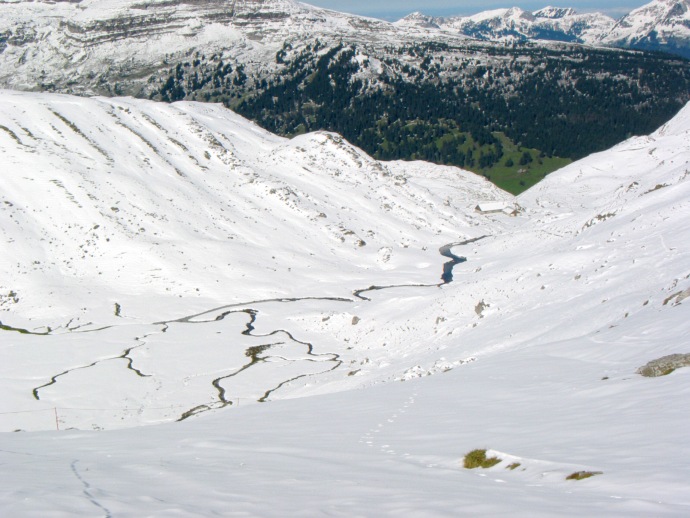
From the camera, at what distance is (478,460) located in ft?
43.9

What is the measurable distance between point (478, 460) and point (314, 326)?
149ft

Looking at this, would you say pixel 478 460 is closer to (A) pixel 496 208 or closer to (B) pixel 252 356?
→ (B) pixel 252 356

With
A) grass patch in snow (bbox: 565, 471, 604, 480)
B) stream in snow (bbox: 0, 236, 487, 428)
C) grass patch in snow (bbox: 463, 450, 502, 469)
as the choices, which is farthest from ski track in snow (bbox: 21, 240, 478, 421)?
grass patch in snow (bbox: 565, 471, 604, 480)

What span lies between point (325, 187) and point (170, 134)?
27.1 m

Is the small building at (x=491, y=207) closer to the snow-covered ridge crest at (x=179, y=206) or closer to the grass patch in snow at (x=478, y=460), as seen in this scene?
the snow-covered ridge crest at (x=179, y=206)

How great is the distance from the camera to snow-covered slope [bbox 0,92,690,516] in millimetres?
11969

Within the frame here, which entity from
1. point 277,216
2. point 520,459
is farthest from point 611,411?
point 277,216

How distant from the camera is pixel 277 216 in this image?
9175 cm

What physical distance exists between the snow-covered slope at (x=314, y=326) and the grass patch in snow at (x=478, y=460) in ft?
0.60

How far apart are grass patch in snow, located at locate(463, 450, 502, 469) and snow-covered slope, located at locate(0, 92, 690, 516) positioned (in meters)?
0.18

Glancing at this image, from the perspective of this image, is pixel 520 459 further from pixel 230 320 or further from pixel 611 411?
pixel 230 320

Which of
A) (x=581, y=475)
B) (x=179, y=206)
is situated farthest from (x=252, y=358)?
(x=179, y=206)

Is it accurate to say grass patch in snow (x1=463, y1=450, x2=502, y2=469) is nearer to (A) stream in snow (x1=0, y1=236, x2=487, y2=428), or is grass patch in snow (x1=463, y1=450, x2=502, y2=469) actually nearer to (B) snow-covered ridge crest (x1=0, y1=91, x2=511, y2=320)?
(A) stream in snow (x1=0, y1=236, x2=487, y2=428)

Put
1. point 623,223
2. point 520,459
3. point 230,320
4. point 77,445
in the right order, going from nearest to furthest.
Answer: point 520,459 < point 77,445 < point 623,223 < point 230,320
